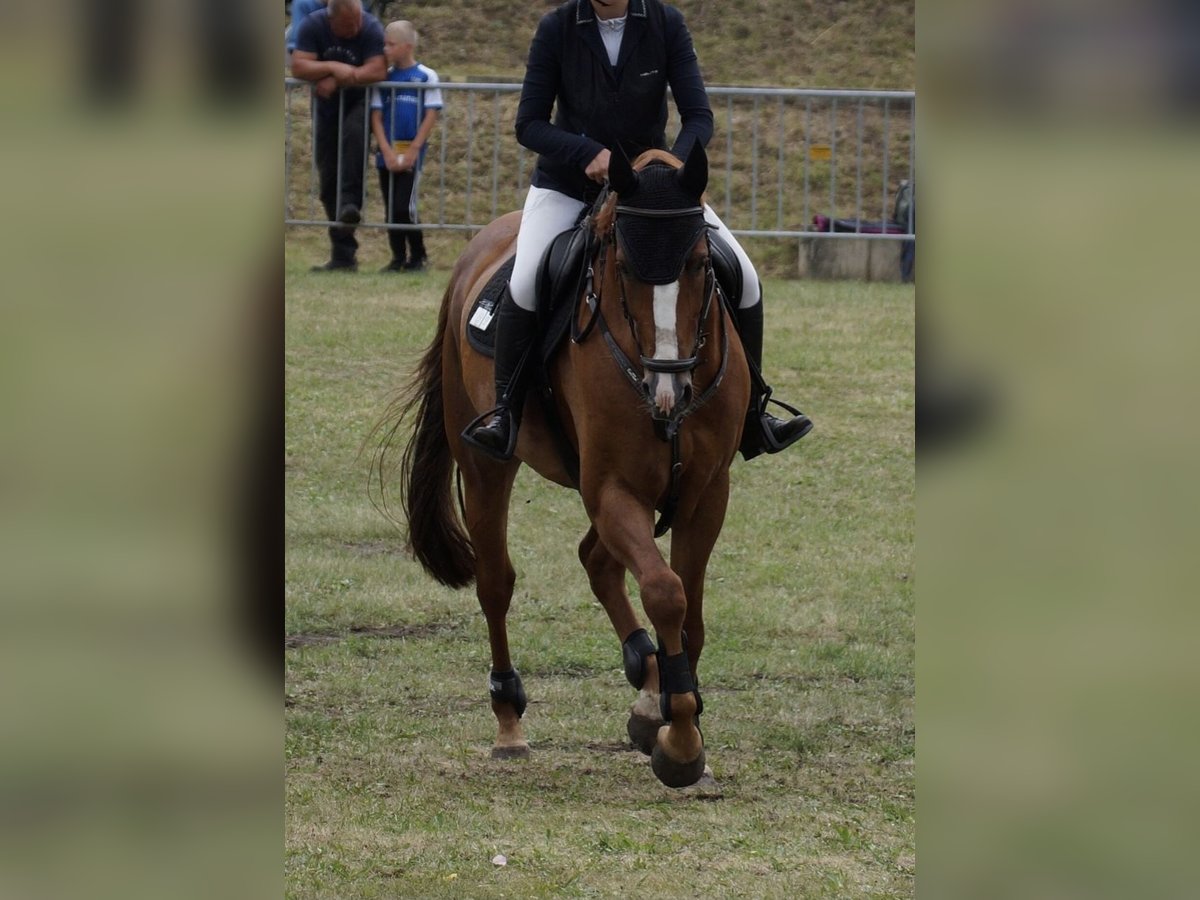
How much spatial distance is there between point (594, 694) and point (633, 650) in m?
1.28

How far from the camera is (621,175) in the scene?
202 inches

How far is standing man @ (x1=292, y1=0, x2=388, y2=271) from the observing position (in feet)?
49.8

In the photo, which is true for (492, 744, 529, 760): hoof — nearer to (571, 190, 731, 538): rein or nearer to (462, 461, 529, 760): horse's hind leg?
(462, 461, 529, 760): horse's hind leg

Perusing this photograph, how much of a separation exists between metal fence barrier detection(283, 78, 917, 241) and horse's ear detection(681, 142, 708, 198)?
10784 millimetres

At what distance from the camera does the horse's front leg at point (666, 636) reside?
17.4 ft

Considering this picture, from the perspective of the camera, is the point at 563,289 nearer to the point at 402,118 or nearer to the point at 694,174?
the point at 694,174

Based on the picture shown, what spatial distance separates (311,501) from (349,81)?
5754 millimetres

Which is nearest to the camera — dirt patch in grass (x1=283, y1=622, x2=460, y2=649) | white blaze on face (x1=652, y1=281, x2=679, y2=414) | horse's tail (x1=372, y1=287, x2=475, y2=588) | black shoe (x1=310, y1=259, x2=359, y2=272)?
white blaze on face (x1=652, y1=281, x2=679, y2=414)

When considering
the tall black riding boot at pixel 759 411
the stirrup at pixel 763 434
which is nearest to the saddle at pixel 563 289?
the tall black riding boot at pixel 759 411

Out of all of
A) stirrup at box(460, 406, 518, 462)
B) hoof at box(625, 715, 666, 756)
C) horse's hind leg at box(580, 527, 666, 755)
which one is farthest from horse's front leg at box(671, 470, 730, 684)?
stirrup at box(460, 406, 518, 462)

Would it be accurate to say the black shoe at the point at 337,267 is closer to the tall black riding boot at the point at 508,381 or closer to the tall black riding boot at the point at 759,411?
the tall black riding boot at the point at 508,381

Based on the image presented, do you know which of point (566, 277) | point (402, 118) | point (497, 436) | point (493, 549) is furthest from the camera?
point (402, 118)

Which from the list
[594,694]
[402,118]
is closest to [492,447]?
[594,694]
